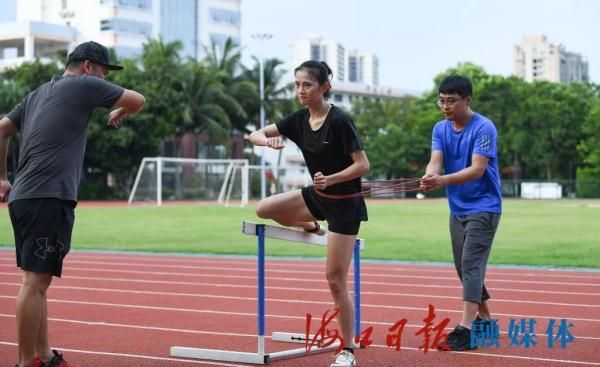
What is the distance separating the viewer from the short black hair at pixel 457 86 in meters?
6.10

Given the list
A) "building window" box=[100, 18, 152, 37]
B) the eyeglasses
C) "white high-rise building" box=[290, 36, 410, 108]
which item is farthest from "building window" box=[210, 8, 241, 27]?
the eyeglasses

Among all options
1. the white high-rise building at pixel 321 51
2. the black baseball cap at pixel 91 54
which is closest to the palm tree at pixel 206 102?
the black baseball cap at pixel 91 54

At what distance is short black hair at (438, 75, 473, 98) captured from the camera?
20.0ft

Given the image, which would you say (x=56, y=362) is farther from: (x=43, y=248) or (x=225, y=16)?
(x=225, y=16)

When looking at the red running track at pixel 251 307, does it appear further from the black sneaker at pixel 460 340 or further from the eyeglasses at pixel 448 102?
the eyeglasses at pixel 448 102

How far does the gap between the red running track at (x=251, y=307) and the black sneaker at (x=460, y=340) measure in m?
0.06

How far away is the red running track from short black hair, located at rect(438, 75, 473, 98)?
5.41 feet

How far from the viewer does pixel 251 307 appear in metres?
8.49

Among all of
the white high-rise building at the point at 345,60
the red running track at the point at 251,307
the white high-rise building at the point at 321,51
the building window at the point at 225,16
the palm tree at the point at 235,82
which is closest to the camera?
the red running track at the point at 251,307

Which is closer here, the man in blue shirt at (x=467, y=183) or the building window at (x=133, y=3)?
the man in blue shirt at (x=467, y=183)

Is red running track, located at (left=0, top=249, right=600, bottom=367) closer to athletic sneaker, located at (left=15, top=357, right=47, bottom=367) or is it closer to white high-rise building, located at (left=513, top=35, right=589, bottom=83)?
athletic sneaker, located at (left=15, top=357, right=47, bottom=367)

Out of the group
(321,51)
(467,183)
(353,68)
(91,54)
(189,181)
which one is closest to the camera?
(91,54)

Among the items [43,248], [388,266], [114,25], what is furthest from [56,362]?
[114,25]

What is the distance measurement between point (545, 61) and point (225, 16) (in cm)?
8393
